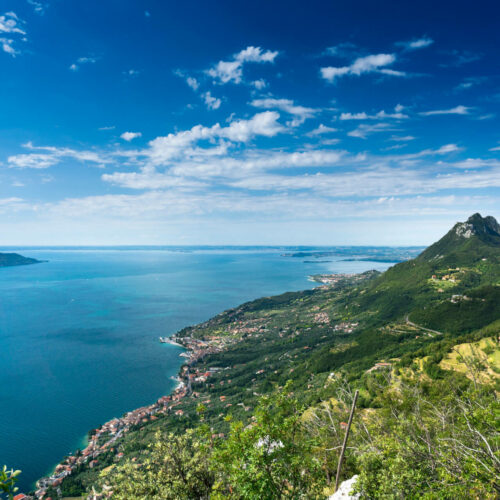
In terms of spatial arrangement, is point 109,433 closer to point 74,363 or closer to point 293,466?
point 74,363

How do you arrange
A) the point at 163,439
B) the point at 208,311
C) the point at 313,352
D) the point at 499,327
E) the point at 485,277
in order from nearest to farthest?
the point at 163,439
the point at 499,327
the point at 313,352
the point at 485,277
the point at 208,311

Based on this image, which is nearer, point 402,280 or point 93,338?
point 93,338

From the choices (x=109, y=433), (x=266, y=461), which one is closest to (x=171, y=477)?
(x=266, y=461)

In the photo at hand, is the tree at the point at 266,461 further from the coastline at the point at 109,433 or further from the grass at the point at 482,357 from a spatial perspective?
the coastline at the point at 109,433

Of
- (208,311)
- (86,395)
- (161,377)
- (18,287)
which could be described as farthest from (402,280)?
(18,287)

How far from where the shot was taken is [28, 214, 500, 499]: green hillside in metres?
9.24

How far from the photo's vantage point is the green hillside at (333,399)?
9242 mm

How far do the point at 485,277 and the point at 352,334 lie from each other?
66.1 meters

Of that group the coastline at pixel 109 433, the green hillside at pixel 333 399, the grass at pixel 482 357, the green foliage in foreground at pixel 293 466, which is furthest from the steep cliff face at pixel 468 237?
the green foliage in foreground at pixel 293 466

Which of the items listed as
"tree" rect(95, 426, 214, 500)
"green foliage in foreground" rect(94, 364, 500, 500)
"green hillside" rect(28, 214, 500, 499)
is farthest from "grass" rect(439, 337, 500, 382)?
"tree" rect(95, 426, 214, 500)

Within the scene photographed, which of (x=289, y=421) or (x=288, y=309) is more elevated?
(x=289, y=421)

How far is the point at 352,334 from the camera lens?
286 feet

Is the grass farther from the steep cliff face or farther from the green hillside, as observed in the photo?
the steep cliff face

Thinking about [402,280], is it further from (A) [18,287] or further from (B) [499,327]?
(A) [18,287]
